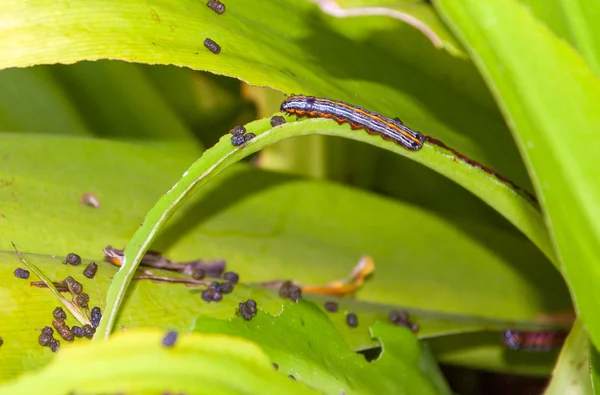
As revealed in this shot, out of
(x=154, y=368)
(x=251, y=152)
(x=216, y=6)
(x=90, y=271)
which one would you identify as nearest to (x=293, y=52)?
(x=216, y=6)

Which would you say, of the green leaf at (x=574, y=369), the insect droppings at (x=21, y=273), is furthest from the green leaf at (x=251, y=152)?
the insect droppings at (x=21, y=273)

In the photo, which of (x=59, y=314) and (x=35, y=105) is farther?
(x=35, y=105)

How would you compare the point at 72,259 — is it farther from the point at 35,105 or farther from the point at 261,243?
the point at 35,105

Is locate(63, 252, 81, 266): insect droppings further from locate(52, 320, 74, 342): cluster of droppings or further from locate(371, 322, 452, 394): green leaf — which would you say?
locate(371, 322, 452, 394): green leaf

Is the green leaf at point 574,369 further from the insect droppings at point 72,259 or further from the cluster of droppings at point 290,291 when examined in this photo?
the insect droppings at point 72,259

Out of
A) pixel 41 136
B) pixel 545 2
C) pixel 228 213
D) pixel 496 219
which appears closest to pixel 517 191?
pixel 545 2

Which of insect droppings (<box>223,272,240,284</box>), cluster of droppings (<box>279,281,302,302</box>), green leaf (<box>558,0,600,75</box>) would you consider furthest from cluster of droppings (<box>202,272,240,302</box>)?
green leaf (<box>558,0,600,75</box>)
